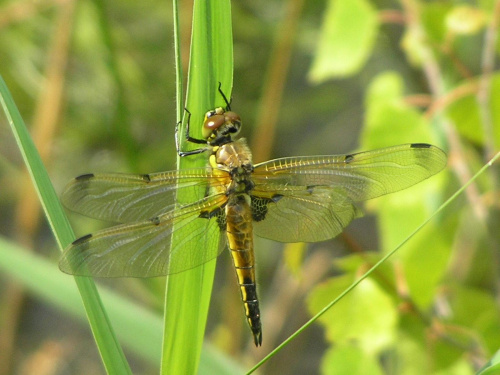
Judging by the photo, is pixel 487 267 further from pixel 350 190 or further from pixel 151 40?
pixel 151 40

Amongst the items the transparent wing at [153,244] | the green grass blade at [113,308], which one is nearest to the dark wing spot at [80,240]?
the transparent wing at [153,244]

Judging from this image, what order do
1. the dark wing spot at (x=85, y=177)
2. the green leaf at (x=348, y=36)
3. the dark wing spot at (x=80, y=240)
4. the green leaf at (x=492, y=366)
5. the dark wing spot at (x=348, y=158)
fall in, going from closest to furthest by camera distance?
the green leaf at (x=492, y=366), the dark wing spot at (x=80, y=240), the dark wing spot at (x=85, y=177), the dark wing spot at (x=348, y=158), the green leaf at (x=348, y=36)

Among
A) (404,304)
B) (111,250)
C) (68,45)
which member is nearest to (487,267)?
(404,304)

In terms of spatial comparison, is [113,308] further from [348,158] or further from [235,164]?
[348,158]

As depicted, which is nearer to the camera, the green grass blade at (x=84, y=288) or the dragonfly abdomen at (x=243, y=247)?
the green grass blade at (x=84, y=288)

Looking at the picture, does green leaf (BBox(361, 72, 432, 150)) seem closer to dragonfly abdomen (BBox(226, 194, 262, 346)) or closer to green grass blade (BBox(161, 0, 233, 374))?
dragonfly abdomen (BBox(226, 194, 262, 346))

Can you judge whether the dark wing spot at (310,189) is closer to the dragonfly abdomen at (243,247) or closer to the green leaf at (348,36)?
the dragonfly abdomen at (243,247)
